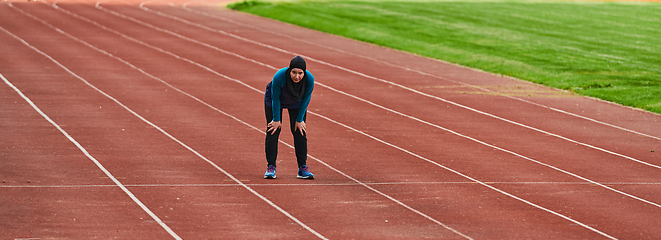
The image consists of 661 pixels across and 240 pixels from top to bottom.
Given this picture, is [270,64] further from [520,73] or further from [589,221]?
[589,221]

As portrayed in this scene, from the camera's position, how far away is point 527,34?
91.8ft

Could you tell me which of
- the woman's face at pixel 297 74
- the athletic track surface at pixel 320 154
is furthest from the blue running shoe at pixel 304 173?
the woman's face at pixel 297 74

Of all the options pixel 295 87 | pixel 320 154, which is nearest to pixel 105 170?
pixel 295 87

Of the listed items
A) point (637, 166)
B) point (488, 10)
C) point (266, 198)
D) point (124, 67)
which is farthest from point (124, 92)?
point (488, 10)

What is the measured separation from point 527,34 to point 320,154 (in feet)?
61.8

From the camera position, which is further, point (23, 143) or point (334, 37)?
point (334, 37)

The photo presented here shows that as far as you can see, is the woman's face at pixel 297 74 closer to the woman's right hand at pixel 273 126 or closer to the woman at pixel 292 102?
the woman at pixel 292 102

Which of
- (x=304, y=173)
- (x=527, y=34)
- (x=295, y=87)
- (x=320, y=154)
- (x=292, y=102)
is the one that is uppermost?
(x=295, y=87)

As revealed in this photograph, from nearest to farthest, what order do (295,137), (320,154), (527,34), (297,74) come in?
1. (297,74)
2. (295,137)
3. (320,154)
4. (527,34)

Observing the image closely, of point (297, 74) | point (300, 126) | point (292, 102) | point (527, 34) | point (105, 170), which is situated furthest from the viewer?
point (527, 34)

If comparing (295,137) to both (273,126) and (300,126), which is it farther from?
(273,126)

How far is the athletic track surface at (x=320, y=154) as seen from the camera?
7594 mm

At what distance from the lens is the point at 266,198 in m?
8.38

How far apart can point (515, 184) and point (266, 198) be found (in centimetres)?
313
